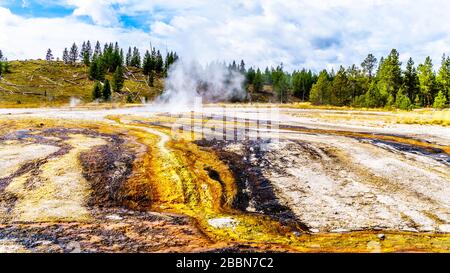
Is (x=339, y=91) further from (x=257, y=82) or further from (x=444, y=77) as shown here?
(x=257, y=82)

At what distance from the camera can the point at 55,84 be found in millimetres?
117875

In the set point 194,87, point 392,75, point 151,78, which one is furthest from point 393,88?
point 151,78

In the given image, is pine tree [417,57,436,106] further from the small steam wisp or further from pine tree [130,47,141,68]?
pine tree [130,47,141,68]

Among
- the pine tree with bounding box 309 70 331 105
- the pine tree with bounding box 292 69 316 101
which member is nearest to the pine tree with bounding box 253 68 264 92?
the pine tree with bounding box 292 69 316 101

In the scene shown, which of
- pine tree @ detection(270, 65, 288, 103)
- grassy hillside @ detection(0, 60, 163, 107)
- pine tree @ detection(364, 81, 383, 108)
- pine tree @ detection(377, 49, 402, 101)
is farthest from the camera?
pine tree @ detection(270, 65, 288, 103)

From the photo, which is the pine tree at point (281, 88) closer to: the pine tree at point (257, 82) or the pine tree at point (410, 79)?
the pine tree at point (257, 82)

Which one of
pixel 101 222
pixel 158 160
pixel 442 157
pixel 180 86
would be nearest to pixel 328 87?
pixel 180 86

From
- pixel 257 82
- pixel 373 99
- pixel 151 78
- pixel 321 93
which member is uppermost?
pixel 151 78

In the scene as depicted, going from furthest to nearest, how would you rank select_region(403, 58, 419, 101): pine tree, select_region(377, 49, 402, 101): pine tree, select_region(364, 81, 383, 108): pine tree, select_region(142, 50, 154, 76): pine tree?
select_region(142, 50, 154, 76): pine tree
select_region(403, 58, 419, 101): pine tree
select_region(377, 49, 402, 101): pine tree
select_region(364, 81, 383, 108): pine tree

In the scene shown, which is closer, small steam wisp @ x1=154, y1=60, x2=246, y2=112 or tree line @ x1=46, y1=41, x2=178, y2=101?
small steam wisp @ x1=154, y1=60, x2=246, y2=112

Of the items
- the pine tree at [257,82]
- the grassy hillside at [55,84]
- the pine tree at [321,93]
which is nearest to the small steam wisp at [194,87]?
the pine tree at [257,82]

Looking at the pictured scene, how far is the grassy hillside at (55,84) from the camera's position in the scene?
317ft

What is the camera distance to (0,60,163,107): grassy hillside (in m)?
96.8

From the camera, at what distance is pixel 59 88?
11262cm
